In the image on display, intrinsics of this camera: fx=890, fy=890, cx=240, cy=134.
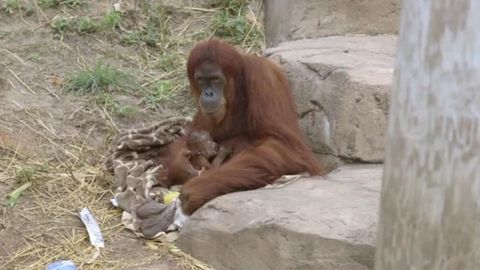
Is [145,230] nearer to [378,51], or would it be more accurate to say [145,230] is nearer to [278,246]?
[278,246]

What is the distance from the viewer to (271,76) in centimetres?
421

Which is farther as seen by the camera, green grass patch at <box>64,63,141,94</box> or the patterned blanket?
green grass patch at <box>64,63,141,94</box>

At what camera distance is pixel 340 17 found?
17.5 ft

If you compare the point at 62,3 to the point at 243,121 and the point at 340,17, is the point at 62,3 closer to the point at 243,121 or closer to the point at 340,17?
the point at 340,17

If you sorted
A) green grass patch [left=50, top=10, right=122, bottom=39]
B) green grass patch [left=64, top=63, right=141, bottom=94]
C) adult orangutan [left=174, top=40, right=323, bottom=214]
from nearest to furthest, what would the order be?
adult orangutan [left=174, top=40, right=323, bottom=214], green grass patch [left=64, top=63, right=141, bottom=94], green grass patch [left=50, top=10, right=122, bottom=39]

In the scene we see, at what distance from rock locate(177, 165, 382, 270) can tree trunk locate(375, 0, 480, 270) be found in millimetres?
677

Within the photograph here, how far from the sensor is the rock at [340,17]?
17.3ft

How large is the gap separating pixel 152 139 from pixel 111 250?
96cm

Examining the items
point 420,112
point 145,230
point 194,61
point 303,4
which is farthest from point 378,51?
point 420,112

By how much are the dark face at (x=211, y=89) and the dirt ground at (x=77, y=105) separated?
61cm

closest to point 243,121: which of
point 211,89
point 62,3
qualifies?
point 211,89

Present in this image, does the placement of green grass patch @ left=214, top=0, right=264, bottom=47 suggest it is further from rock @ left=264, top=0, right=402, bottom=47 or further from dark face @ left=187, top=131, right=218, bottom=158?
dark face @ left=187, top=131, right=218, bottom=158

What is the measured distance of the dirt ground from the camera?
12.4ft

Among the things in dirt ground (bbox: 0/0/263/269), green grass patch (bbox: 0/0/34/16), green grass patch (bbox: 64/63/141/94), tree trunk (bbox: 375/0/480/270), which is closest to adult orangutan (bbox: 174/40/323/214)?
dirt ground (bbox: 0/0/263/269)
